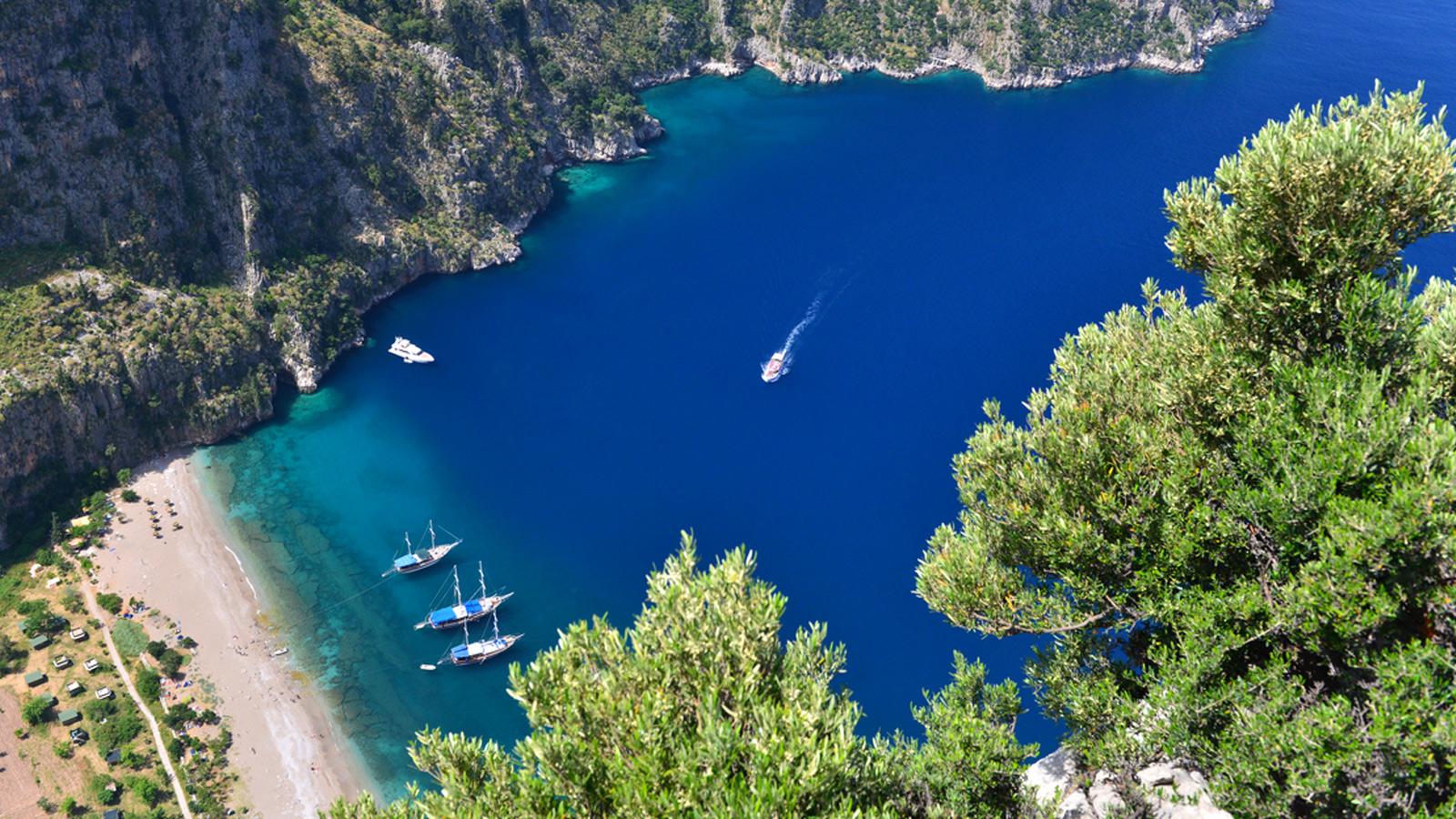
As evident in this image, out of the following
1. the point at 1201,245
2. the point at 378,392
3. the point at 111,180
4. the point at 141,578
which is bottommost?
the point at 141,578

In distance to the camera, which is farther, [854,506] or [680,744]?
[854,506]

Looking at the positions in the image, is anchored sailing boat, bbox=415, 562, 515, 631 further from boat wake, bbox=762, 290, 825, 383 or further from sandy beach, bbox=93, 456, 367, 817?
boat wake, bbox=762, 290, 825, 383

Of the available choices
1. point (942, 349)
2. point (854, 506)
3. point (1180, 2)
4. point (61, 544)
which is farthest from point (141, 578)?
point (1180, 2)

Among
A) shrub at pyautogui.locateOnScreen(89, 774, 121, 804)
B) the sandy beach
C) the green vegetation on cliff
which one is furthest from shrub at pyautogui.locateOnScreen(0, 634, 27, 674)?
the green vegetation on cliff

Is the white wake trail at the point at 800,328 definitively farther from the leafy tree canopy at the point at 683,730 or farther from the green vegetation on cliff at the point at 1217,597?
the leafy tree canopy at the point at 683,730

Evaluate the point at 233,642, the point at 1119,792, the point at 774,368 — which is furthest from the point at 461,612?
the point at 1119,792

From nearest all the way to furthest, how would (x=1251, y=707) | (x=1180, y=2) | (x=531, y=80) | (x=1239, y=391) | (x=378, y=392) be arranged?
(x=1251, y=707), (x=1239, y=391), (x=378, y=392), (x=531, y=80), (x=1180, y=2)

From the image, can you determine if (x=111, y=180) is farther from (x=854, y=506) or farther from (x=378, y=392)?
(x=854, y=506)
